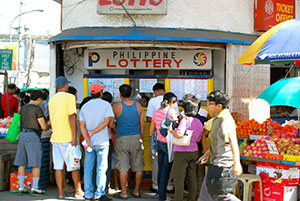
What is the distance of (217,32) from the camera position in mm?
9688

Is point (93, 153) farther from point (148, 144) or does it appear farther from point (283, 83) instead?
point (283, 83)

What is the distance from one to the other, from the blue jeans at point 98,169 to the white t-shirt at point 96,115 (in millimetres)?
136

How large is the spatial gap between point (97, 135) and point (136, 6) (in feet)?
11.3

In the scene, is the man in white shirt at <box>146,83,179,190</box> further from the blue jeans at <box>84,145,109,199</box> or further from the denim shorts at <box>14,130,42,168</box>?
the denim shorts at <box>14,130,42,168</box>

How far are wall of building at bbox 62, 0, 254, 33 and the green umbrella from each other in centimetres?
257

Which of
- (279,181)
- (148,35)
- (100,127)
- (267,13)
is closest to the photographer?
(279,181)

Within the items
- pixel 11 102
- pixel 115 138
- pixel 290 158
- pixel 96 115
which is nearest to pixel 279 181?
pixel 290 158

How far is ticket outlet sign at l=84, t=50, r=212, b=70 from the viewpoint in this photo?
10.2m

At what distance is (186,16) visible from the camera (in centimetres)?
963

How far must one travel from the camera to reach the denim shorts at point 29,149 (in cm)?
775

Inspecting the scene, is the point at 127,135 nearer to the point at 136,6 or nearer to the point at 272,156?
the point at 272,156

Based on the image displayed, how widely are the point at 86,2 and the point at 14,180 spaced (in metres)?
4.25

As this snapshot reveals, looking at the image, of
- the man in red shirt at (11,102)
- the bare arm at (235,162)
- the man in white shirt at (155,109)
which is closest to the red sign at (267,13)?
the man in white shirt at (155,109)

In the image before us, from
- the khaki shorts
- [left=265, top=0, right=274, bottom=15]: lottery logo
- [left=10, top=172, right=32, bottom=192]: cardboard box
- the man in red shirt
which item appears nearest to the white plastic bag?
the khaki shorts
